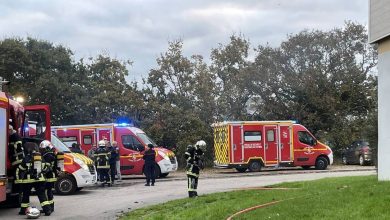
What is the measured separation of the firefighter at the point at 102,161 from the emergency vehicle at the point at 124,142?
3369mm

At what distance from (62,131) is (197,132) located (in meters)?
8.80

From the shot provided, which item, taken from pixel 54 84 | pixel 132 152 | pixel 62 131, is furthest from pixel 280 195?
pixel 54 84

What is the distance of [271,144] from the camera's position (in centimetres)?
2578

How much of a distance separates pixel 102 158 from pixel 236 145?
8193 mm

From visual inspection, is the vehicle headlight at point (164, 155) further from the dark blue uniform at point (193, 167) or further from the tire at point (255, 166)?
the dark blue uniform at point (193, 167)

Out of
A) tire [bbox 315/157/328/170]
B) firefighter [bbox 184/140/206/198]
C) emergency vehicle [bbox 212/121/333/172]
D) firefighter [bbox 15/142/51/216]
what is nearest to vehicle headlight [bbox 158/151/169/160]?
emergency vehicle [bbox 212/121/333/172]

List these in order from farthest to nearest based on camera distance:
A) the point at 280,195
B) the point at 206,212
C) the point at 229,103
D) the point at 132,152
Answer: the point at 229,103 < the point at 132,152 < the point at 280,195 < the point at 206,212

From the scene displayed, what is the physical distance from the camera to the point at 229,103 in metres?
34.1

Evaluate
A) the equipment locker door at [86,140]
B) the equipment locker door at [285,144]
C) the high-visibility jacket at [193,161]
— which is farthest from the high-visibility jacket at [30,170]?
the equipment locker door at [285,144]

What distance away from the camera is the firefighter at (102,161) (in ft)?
62.9

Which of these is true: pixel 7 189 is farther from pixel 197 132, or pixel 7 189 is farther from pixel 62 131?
pixel 197 132

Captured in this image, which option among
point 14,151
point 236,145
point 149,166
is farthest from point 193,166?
point 236,145

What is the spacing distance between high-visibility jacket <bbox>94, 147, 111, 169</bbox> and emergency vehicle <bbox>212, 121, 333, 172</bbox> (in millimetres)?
7769

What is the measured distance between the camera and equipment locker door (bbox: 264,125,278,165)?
84.5 ft
